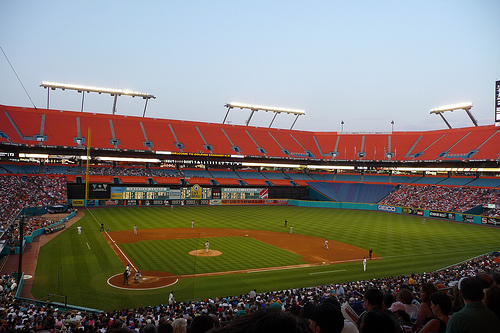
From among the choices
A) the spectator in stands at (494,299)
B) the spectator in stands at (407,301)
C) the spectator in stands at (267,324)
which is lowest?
the spectator in stands at (407,301)

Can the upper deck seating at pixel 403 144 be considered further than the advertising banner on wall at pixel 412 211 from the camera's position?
Yes

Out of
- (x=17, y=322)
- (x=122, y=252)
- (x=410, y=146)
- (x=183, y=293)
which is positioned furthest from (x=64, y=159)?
(x=410, y=146)

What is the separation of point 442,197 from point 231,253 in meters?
43.9

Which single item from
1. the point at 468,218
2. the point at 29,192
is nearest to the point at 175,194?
the point at 29,192

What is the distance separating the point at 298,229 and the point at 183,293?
23.9 meters

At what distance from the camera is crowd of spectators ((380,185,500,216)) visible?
5212cm

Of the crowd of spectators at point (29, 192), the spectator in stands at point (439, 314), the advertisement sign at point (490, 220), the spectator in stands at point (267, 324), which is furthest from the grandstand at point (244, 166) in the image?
the spectator in stands at point (267, 324)

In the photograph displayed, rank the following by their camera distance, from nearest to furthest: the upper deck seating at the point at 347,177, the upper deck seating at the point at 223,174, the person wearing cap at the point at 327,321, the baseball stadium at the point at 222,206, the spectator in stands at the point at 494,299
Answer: the person wearing cap at the point at 327,321, the spectator in stands at the point at 494,299, the baseball stadium at the point at 222,206, the upper deck seating at the point at 223,174, the upper deck seating at the point at 347,177

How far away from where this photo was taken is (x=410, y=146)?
75.2 metres

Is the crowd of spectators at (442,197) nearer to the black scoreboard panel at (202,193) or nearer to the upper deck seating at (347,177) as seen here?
the upper deck seating at (347,177)

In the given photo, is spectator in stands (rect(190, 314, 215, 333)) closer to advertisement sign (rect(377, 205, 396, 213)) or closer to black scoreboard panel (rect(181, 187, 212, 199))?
black scoreboard panel (rect(181, 187, 212, 199))

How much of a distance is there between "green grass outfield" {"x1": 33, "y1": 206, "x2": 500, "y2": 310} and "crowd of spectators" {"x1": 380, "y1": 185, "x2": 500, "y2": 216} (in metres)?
5.65

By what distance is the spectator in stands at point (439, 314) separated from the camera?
481 centimetres

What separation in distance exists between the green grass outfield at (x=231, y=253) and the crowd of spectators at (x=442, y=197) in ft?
18.5
